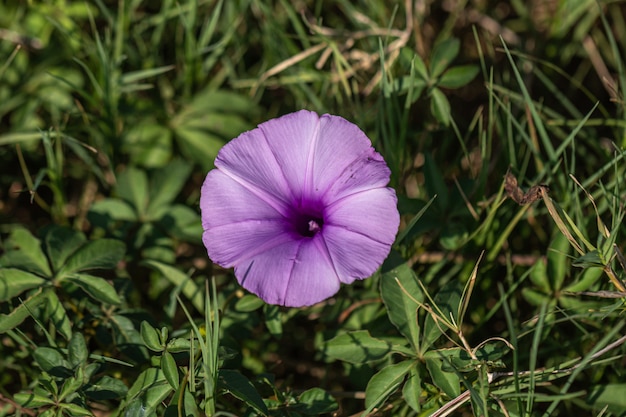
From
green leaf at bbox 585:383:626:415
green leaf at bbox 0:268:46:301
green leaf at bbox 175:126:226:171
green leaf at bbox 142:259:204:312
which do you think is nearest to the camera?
green leaf at bbox 585:383:626:415

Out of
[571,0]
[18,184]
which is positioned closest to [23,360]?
[18,184]

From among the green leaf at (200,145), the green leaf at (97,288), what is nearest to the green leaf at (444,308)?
the green leaf at (97,288)

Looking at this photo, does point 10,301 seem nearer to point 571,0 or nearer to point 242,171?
point 242,171

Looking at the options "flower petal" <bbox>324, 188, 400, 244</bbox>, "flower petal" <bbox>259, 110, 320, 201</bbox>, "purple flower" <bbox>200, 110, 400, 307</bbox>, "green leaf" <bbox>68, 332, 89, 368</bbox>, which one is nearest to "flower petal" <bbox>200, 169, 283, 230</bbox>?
"purple flower" <bbox>200, 110, 400, 307</bbox>

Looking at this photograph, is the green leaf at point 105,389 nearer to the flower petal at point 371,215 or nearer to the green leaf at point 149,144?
the flower petal at point 371,215

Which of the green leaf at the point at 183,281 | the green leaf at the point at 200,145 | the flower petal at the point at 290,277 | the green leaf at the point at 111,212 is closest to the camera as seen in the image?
the flower petal at the point at 290,277

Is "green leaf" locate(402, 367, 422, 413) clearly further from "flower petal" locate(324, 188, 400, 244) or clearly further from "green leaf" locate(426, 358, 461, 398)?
"flower petal" locate(324, 188, 400, 244)
